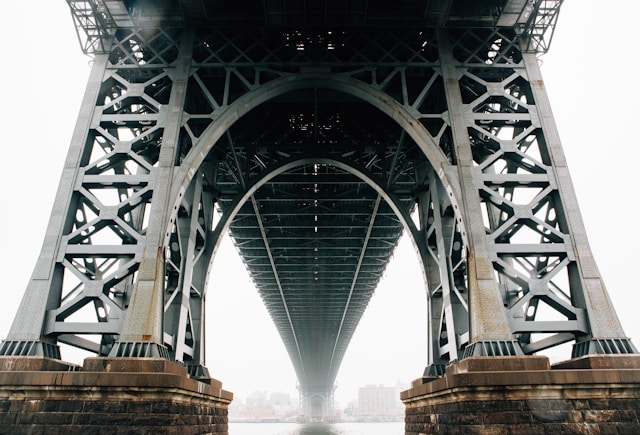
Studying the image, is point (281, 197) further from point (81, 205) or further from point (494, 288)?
point (494, 288)

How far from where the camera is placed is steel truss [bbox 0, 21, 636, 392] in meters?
9.77

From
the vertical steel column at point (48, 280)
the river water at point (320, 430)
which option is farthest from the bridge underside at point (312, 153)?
the river water at point (320, 430)

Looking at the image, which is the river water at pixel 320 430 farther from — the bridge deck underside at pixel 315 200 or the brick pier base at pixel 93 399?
the brick pier base at pixel 93 399

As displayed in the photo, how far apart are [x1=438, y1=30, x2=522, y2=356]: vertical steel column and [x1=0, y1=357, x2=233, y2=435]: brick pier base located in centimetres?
616

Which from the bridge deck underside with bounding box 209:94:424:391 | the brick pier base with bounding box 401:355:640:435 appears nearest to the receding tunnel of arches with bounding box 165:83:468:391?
the bridge deck underside with bounding box 209:94:424:391

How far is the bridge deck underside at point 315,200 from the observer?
16703 mm

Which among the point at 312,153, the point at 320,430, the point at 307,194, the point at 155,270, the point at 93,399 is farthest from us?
the point at 320,430

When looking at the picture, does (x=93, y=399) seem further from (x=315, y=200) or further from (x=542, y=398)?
(x=315, y=200)

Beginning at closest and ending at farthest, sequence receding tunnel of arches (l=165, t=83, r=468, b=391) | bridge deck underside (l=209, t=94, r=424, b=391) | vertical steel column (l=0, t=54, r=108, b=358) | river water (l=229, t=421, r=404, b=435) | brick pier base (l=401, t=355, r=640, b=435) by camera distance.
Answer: brick pier base (l=401, t=355, r=640, b=435) → vertical steel column (l=0, t=54, r=108, b=358) → receding tunnel of arches (l=165, t=83, r=468, b=391) → bridge deck underside (l=209, t=94, r=424, b=391) → river water (l=229, t=421, r=404, b=435)

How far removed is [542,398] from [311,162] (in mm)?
10936

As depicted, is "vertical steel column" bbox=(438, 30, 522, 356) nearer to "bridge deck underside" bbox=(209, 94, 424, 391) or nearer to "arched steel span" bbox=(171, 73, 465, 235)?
"arched steel span" bbox=(171, 73, 465, 235)

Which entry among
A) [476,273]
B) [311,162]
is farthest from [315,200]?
[476,273]

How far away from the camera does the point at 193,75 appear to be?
502 inches

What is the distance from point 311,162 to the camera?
16.7 meters
